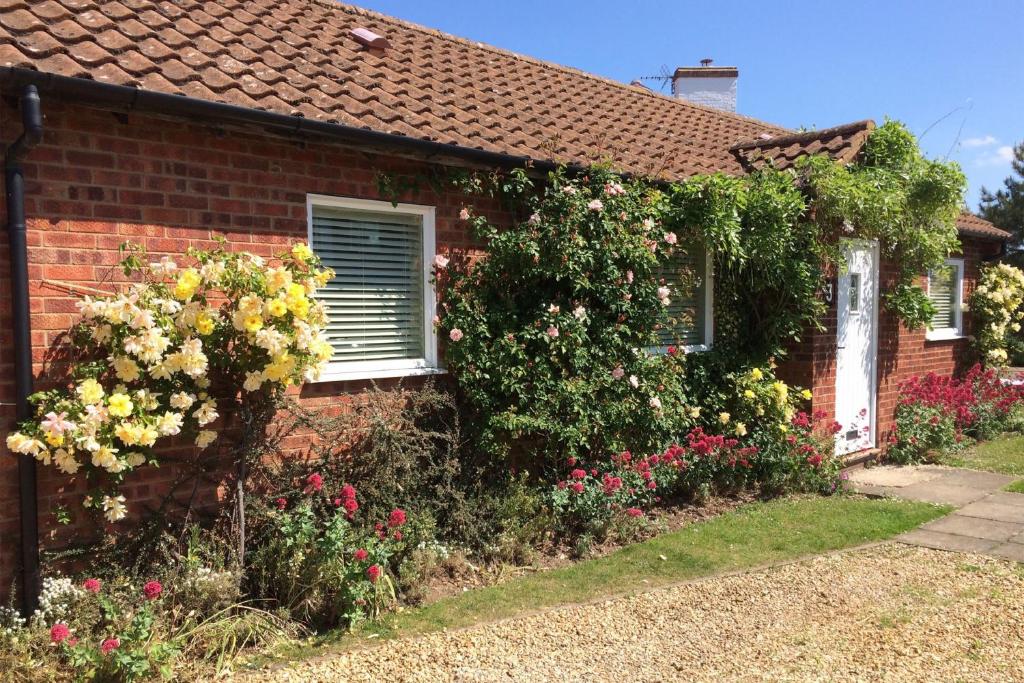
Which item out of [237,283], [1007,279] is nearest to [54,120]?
[237,283]

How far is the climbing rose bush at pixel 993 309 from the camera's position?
11.4 m

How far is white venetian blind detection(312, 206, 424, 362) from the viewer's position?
17.6 ft

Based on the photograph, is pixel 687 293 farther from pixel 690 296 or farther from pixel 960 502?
pixel 960 502

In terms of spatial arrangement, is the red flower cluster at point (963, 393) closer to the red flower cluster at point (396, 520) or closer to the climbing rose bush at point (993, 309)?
the climbing rose bush at point (993, 309)

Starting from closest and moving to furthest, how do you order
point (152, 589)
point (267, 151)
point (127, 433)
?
1. point (152, 589)
2. point (127, 433)
3. point (267, 151)

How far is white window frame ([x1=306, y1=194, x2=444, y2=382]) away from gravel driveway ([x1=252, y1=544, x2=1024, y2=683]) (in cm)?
204

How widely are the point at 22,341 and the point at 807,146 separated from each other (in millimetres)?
8012

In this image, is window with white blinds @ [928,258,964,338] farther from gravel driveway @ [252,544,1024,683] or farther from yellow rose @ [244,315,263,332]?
yellow rose @ [244,315,263,332]

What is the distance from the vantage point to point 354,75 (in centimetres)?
615

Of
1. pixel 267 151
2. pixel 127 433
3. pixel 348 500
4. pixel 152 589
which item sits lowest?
pixel 152 589

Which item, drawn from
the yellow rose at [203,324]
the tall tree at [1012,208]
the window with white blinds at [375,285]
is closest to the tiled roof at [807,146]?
the window with white blinds at [375,285]

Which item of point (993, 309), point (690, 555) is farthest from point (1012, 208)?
point (690, 555)

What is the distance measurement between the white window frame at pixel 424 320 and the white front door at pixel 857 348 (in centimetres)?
493

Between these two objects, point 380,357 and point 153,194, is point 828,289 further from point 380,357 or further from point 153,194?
point 153,194
